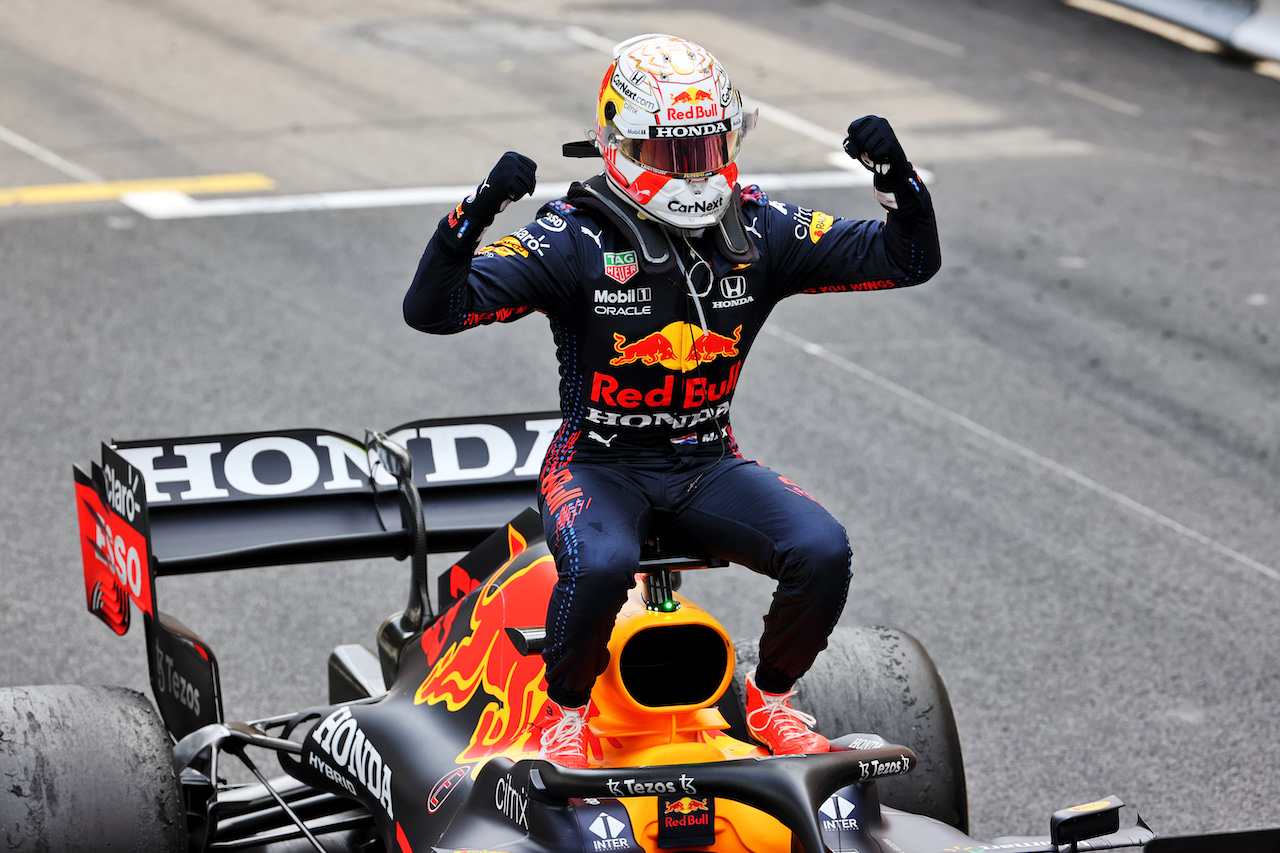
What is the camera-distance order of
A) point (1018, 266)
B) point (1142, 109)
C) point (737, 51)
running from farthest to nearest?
1. point (737, 51)
2. point (1142, 109)
3. point (1018, 266)

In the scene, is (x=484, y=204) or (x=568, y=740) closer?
(x=484, y=204)

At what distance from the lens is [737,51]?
1470 cm

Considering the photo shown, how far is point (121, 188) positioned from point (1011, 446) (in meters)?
6.06

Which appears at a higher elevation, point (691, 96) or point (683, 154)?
point (691, 96)

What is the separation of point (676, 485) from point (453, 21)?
1199 cm

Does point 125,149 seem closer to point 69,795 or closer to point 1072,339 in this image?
point 1072,339

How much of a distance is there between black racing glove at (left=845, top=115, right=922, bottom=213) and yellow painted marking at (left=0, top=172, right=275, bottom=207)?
791 cm

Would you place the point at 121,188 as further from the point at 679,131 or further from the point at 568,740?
the point at 568,740

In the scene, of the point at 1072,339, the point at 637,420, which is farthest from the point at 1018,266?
the point at 637,420

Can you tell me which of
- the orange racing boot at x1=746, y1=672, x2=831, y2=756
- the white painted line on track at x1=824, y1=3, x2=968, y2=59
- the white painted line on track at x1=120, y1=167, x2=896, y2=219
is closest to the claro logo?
the orange racing boot at x1=746, y1=672, x2=831, y2=756

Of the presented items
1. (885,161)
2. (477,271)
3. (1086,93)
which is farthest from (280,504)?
(1086,93)

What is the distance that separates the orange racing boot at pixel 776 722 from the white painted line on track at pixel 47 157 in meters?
8.33

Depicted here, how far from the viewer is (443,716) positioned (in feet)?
14.4

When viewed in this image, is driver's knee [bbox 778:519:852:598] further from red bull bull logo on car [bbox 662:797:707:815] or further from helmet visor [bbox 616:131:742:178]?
helmet visor [bbox 616:131:742:178]
